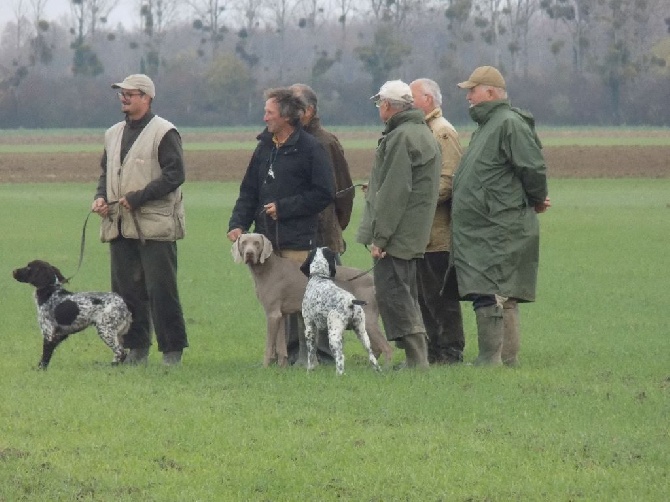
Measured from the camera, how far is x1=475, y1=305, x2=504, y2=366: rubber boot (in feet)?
35.6

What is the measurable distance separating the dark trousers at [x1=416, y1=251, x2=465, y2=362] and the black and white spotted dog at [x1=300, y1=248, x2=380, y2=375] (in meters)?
0.98

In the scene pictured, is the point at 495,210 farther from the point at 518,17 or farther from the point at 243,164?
the point at 518,17

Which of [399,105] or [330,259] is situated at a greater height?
[399,105]

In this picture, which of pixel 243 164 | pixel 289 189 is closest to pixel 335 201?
pixel 289 189

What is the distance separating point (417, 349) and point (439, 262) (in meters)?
0.96

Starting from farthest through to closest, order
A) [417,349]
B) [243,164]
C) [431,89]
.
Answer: [243,164] < [431,89] < [417,349]

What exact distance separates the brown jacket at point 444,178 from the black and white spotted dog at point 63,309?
2406 mm

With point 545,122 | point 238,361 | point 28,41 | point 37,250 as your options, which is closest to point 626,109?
point 545,122

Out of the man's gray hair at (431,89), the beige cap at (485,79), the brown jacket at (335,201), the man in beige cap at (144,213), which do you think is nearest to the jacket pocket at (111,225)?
the man in beige cap at (144,213)

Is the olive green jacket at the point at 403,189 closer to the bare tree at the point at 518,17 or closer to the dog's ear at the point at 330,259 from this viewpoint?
the dog's ear at the point at 330,259

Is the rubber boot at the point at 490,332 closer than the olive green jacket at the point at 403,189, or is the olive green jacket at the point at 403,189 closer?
the olive green jacket at the point at 403,189

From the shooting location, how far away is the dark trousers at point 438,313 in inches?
459

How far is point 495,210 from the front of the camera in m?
10.8

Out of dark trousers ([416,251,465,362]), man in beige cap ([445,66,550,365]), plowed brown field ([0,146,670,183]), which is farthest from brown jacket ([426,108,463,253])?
plowed brown field ([0,146,670,183])
